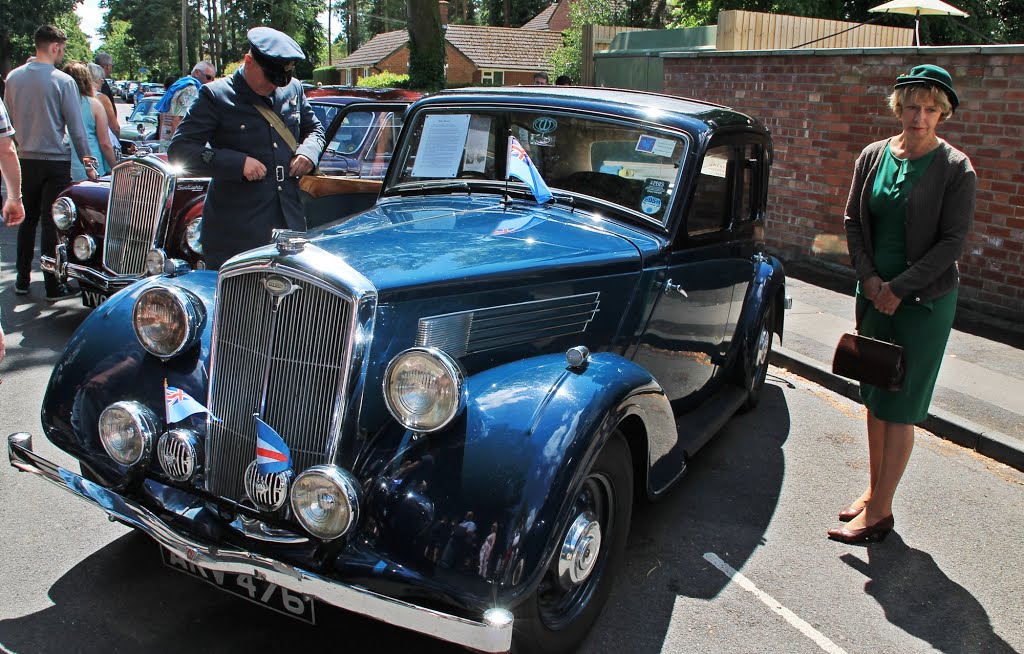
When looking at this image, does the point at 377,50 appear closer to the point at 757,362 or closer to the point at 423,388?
the point at 757,362

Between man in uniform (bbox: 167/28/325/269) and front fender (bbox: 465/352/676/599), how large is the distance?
93.8 inches

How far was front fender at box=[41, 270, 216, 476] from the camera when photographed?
9.95 feet

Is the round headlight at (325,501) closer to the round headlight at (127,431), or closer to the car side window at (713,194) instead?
the round headlight at (127,431)

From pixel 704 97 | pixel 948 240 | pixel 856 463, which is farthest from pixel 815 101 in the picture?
pixel 948 240

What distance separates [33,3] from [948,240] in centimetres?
4597

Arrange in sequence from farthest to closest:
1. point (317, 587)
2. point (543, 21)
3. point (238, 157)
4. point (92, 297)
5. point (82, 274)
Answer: point (543, 21) → point (92, 297) → point (82, 274) → point (238, 157) → point (317, 587)

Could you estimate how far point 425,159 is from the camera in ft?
14.2

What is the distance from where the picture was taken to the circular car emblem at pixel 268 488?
2.61 meters

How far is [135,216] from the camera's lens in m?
6.07

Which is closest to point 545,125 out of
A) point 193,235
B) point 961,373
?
point 193,235

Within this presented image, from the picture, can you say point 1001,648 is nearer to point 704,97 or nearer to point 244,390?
point 244,390

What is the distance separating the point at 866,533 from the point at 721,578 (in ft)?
2.73

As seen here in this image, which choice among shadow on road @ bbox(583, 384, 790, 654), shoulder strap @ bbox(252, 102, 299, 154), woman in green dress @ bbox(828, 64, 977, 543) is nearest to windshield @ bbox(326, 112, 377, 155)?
shoulder strap @ bbox(252, 102, 299, 154)

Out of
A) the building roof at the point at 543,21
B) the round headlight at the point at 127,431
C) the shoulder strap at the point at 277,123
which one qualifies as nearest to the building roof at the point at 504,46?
the building roof at the point at 543,21
